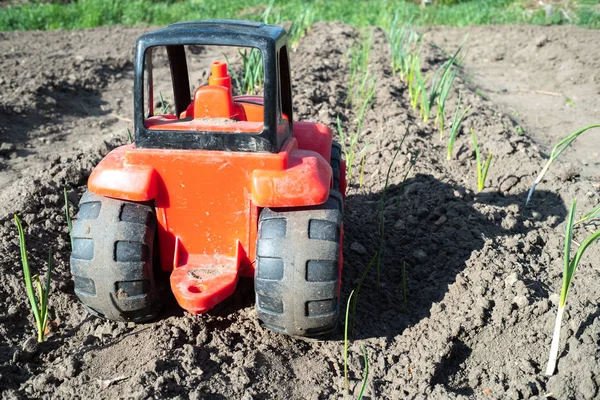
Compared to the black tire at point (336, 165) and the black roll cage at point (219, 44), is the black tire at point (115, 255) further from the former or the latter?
the black tire at point (336, 165)

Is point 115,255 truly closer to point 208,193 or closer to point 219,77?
point 208,193

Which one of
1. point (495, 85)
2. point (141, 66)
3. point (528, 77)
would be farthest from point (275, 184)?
point (528, 77)

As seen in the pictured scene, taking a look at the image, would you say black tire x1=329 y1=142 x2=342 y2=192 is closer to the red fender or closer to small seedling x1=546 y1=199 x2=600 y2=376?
the red fender

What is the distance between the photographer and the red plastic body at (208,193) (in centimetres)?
219

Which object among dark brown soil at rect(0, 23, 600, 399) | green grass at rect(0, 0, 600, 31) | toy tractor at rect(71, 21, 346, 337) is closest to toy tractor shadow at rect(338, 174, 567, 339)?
dark brown soil at rect(0, 23, 600, 399)

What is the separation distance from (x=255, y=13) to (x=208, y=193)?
847cm

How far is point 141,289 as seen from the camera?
2.28 metres

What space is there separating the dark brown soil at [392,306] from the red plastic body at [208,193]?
261 mm

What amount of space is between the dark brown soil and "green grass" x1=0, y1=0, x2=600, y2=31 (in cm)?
476

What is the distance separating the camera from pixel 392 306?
2.73 metres

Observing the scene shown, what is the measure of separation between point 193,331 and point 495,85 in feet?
16.8

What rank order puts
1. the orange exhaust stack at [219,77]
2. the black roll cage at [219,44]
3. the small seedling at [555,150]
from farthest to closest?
the small seedling at [555,150]
the orange exhaust stack at [219,77]
the black roll cage at [219,44]

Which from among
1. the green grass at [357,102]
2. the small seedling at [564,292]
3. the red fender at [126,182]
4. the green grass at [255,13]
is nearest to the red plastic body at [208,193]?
the red fender at [126,182]

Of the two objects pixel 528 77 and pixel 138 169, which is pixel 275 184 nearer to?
pixel 138 169
